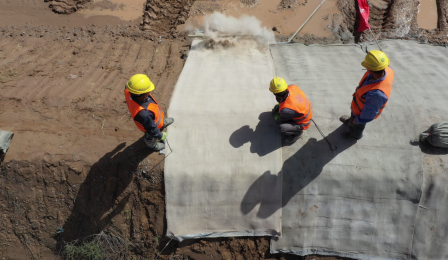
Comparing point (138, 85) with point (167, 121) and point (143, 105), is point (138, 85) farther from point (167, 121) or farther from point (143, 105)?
point (167, 121)

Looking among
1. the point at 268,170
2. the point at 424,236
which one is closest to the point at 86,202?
the point at 268,170

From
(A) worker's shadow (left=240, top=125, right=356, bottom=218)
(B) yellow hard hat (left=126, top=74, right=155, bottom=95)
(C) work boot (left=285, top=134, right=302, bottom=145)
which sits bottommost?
(A) worker's shadow (left=240, top=125, right=356, bottom=218)

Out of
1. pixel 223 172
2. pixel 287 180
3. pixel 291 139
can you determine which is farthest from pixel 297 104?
pixel 223 172

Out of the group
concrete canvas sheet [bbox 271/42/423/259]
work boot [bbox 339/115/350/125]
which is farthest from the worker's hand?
concrete canvas sheet [bbox 271/42/423/259]

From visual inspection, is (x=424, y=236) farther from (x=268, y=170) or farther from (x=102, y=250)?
(x=102, y=250)

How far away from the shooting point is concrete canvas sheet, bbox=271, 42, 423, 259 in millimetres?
3996

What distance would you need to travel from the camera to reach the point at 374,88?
3.36m

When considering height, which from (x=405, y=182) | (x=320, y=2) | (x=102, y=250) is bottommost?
(x=102, y=250)

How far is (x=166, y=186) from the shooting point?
425 centimetres

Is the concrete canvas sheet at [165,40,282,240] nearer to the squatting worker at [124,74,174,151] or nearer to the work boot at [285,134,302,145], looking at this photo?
the work boot at [285,134,302,145]

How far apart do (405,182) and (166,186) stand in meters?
3.81

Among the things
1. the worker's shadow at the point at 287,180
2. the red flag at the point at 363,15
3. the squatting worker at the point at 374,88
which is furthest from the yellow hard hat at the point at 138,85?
the red flag at the point at 363,15

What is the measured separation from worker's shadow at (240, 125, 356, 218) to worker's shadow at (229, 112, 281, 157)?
1.19 ft

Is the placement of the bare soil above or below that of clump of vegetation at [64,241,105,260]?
above
